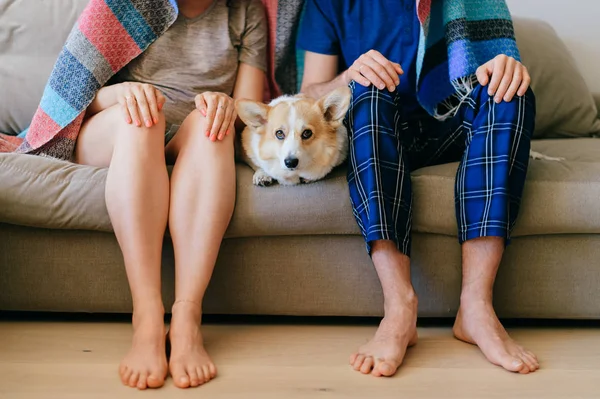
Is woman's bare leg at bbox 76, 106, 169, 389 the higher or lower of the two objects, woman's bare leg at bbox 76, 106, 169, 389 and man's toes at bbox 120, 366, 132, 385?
the higher

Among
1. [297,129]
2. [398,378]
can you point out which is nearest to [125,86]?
[297,129]

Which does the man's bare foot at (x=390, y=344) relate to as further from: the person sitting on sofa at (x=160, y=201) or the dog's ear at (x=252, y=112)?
the dog's ear at (x=252, y=112)

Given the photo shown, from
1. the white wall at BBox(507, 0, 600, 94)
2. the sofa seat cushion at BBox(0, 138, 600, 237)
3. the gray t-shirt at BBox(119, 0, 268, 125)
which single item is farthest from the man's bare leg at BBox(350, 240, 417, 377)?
the white wall at BBox(507, 0, 600, 94)

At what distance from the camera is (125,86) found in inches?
56.4

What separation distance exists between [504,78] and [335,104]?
39cm

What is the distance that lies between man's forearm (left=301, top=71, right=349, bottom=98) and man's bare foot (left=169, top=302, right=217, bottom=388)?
0.66 meters

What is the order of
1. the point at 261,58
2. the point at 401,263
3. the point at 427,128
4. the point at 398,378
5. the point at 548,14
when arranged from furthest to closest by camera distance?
the point at 548,14 → the point at 261,58 → the point at 427,128 → the point at 401,263 → the point at 398,378

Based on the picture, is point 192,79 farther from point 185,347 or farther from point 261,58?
point 185,347

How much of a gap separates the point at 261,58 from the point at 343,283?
700 millimetres

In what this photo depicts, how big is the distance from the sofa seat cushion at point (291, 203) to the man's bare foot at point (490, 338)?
0.20 metres

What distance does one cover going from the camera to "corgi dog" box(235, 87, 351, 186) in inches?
56.3

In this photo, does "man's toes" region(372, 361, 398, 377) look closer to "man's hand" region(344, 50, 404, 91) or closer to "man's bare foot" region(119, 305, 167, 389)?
"man's bare foot" region(119, 305, 167, 389)

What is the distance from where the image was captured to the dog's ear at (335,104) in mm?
1411

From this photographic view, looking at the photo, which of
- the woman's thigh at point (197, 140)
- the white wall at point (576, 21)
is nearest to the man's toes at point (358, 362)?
the woman's thigh at point (197, 140)
